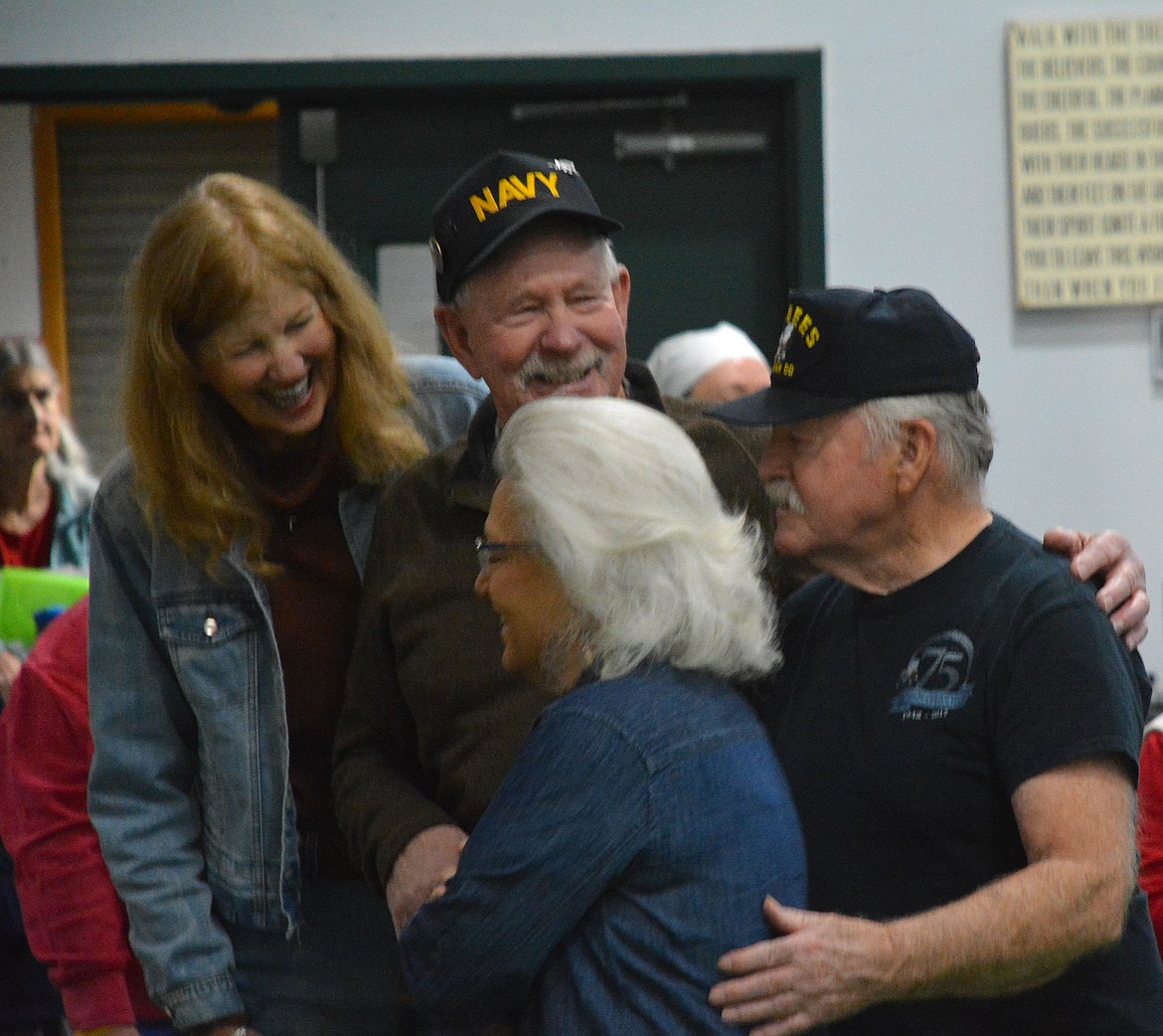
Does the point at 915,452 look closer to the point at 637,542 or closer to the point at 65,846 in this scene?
the point at 637,542

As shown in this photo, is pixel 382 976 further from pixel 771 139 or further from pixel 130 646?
pixel 771 139

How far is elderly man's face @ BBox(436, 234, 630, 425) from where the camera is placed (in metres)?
1.68

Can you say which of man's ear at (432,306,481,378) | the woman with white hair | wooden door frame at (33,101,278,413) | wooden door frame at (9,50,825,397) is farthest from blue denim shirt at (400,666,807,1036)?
wooden door frame at (33,101,278,413)

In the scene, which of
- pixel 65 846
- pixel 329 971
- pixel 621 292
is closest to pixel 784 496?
pixel 621 292

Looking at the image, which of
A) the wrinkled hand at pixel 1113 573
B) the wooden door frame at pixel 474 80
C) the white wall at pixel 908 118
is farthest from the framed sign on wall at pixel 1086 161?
the wrinkled hand at pixel 1113 573

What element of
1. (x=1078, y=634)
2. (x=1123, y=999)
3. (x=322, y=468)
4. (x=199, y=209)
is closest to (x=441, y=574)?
(x=322, y=468)

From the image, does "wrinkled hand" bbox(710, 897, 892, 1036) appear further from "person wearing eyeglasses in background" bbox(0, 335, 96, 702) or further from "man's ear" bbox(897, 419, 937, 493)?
"person wearing eyeglasses in background" bbox(0, 335, 96, 702)

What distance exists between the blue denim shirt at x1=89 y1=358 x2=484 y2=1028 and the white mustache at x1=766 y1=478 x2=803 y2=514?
0.56 meters

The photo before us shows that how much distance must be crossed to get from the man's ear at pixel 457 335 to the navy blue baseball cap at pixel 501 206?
0.16ft

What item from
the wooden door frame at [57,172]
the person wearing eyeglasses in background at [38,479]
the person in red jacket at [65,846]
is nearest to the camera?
the person in red jacket at [65,846]

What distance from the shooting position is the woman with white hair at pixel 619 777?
1.24m

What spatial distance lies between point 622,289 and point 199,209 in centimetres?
53

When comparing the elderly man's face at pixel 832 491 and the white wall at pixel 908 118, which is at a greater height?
the white wall at pixel 908 118

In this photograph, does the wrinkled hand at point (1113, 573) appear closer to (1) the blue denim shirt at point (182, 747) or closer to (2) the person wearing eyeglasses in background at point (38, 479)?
(1) the blue denim shirt at point (182, 747)
